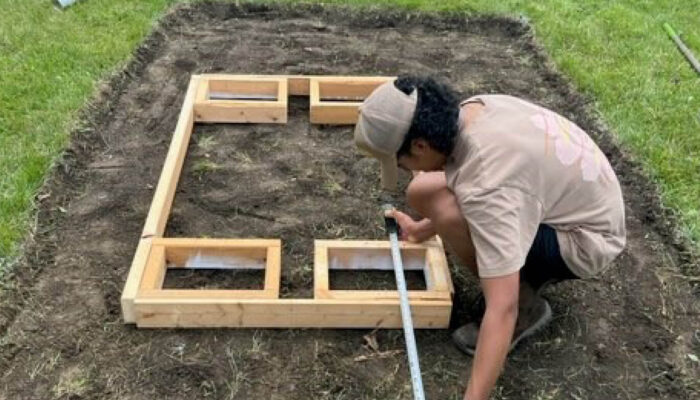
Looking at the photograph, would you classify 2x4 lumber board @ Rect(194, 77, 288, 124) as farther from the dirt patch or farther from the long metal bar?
the long metal bar

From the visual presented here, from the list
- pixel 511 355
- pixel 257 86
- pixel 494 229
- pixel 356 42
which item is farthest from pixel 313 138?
pixel 494 229

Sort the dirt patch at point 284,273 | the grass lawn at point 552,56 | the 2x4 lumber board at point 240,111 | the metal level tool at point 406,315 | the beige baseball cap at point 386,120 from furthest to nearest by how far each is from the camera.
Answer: the 2x4 lumber board at point 240,111
the grass lawn at point 552,56
the dirt patch at point 284,273
the metal level tool at point 406,315
the beige baseball cap at point 386,120

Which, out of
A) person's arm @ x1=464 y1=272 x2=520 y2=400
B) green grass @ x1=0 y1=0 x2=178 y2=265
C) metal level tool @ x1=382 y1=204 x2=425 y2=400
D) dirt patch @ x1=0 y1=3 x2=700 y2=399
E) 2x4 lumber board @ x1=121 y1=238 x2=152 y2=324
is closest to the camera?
person's arm @ x1=464 y1=272 x2=520 y2=400

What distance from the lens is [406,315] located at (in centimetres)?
297

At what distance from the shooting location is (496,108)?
263 cm

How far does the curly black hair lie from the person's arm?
1.68ft

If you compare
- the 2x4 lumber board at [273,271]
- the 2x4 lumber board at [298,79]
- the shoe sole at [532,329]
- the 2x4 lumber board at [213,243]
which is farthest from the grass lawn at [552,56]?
the 2x4 lumber board at [273,271]

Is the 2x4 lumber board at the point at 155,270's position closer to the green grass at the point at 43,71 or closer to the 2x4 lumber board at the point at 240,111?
the green grass at the point at 43,71

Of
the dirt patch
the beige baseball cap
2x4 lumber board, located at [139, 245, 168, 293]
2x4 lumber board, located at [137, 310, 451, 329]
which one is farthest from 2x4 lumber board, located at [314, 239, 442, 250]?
the beige baseball cap

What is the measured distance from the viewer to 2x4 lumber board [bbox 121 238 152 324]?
3.06 metres

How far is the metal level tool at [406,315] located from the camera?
260 cm

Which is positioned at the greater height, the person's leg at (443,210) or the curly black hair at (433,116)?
the curly black hair at (433,116)

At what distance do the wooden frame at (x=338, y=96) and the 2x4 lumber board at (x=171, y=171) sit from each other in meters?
0.80

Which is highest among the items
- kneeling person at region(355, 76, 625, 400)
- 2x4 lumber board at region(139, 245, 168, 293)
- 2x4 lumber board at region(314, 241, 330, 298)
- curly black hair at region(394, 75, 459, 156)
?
curly black hair at region(394, 75, 459, 156)
